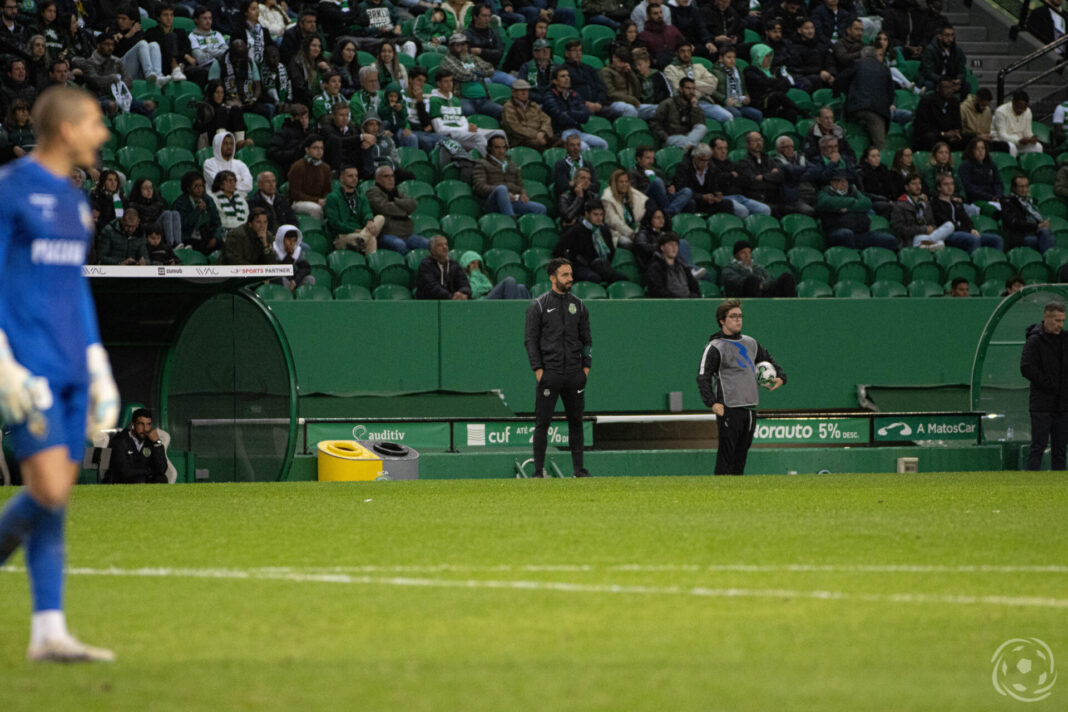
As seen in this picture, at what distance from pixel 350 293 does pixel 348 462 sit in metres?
2.84

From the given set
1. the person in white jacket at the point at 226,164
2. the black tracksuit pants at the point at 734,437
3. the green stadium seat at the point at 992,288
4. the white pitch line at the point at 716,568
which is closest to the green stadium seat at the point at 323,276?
the person in white jacket at the point at 226,164

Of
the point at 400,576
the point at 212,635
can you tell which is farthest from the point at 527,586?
the point at 212,635

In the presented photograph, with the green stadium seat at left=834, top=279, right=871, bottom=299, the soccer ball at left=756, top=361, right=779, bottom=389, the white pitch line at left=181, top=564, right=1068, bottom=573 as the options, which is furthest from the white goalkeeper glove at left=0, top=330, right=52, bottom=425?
the green stadium seat at left=834, top=279, right=871, bottom=299

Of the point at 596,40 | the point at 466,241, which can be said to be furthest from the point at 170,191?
the point at 596,40

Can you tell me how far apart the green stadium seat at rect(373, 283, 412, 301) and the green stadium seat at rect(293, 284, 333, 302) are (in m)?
0.60

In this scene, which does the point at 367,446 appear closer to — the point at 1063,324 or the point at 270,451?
the point at 270,451

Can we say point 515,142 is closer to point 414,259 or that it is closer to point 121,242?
point 414,259

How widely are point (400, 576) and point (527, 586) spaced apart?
70 centimetres

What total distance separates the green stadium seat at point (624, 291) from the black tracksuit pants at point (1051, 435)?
5086 millimetres

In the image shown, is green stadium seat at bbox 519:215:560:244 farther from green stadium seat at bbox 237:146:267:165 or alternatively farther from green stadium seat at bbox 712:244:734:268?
green stadium seat at bbox 237:146:267:165

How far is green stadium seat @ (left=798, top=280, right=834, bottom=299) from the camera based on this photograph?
776 inches

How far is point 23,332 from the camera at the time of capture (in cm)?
468

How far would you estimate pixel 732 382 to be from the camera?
14.8 meters

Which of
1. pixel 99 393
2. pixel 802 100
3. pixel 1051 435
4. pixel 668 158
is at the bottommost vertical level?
pixel 1051 435
